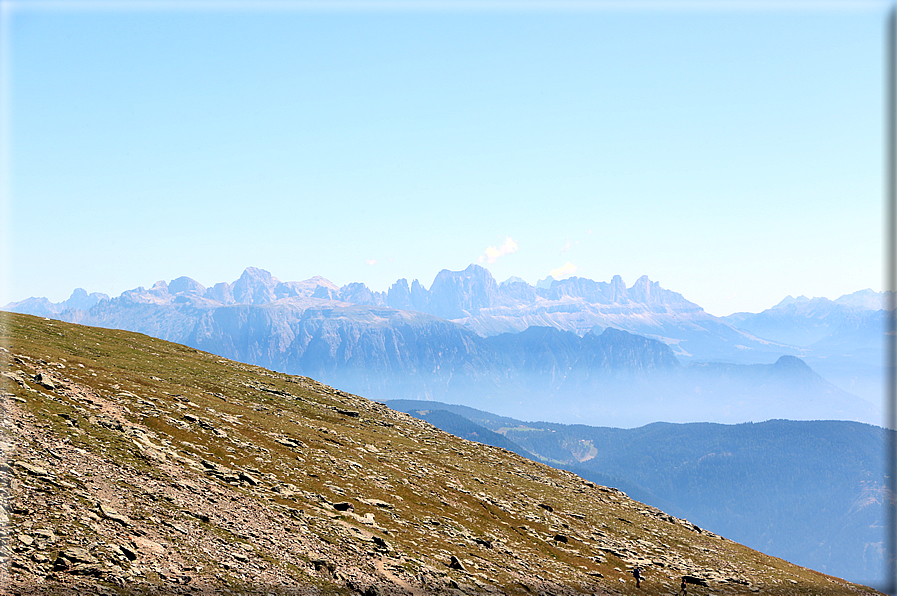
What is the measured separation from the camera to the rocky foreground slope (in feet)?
93.2

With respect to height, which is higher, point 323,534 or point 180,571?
point 180,571

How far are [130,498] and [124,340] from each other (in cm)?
7112

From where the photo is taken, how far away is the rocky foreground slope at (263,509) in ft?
Result: 93.2

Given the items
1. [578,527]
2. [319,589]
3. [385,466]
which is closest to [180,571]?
[319,589]

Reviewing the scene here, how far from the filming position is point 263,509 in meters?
38.1

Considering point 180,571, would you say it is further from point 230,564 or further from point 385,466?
point 385,466

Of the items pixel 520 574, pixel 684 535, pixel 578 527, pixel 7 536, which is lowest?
pixel 684 535

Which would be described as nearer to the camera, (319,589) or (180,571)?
(180,571)

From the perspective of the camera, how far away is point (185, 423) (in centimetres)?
5088

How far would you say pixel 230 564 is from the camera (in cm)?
2992

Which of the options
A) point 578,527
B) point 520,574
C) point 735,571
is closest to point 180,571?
point 520,574

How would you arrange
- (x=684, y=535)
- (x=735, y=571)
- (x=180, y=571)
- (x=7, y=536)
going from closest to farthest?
(x=7, y=536) → (x=180, y=571) → (x=735, y=571) → (x=684, y=535)

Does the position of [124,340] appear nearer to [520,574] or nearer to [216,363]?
[216,363]

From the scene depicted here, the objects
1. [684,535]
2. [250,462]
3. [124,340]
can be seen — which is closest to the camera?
[250,462]
